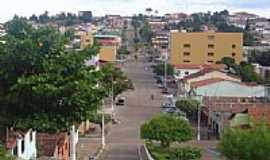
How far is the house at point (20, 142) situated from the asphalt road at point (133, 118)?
38.4 feet

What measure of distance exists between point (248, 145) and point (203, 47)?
64.7m

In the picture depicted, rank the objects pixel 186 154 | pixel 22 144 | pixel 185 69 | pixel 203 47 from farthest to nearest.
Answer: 1. pixel 203 47
2. pixel 185 69
3. pixel 186 154
4. pixel 22 144

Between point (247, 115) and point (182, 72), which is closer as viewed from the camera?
point (247, 115)

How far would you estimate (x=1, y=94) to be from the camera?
16.1m

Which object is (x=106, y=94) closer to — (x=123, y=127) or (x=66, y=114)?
(x=66, y=114)

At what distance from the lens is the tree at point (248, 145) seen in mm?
24578

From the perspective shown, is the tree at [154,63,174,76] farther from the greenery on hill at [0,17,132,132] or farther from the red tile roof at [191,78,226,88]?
the greenery on hill at [0,17,132,132]

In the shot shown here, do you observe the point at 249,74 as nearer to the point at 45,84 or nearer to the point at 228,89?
the point at 228,89

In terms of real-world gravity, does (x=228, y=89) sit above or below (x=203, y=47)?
below

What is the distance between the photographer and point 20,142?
770 inches

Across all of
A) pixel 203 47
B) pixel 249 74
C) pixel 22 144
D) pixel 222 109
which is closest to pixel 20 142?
pixel 22 144

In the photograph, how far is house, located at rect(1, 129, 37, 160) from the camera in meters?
17.6

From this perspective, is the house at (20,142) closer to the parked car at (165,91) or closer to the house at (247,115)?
the house at (247,115)

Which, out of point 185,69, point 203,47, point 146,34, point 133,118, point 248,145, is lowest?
point 133,118
